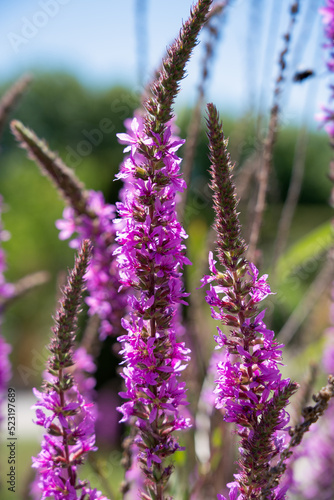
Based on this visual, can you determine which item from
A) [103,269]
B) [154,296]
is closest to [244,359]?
[154,296]

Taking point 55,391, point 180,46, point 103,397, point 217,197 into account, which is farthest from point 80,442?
point 103,397

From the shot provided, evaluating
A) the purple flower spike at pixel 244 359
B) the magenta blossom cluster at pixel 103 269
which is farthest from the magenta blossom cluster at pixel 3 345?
the purple flower spike at pixel 244 359

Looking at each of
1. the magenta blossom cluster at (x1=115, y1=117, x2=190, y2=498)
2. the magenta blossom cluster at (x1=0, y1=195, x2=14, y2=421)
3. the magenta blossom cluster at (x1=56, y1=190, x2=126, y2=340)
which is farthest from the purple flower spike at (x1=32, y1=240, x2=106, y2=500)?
the magenta blossom cluster at (x1=0, y1=195, x2=14, y2=421)

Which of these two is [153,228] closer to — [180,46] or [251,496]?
[180,46]

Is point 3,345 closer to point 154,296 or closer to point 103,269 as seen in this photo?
point 103,269

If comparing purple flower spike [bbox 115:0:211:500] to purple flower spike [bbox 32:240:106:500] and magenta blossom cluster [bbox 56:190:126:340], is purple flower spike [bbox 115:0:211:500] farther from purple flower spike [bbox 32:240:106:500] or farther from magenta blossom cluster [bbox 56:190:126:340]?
magenta blossom cluster [bbox 56:190:126:340]

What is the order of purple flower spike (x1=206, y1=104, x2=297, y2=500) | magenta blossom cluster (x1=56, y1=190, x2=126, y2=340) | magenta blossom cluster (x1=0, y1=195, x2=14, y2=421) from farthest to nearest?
1. magenta blossom cluster (x1=0, y1=195, x2=14, y2=421)
2. magenta blossom cluster (x1=56, y1=190, x2=126, y2=340)
3. purple flower spike (x1=206, y1=104, x2=297, y2=500)
